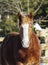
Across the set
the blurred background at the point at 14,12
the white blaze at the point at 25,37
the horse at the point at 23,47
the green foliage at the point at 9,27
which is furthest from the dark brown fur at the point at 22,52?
the blurred background at the point at 14,12

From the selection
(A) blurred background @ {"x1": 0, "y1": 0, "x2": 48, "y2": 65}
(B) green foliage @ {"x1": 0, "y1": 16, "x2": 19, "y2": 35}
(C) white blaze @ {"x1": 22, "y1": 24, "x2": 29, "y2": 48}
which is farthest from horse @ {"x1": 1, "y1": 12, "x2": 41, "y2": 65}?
(A) blurred background @ {"x1": 0, "y1": 0, "x2": 48, "y2": 65}

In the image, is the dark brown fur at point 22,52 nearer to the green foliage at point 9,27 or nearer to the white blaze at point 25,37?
the white blaze at point 25,37

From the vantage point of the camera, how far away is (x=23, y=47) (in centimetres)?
732

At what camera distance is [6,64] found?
852 centimetres

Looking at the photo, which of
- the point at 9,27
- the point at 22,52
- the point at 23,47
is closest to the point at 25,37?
the point at 23,47

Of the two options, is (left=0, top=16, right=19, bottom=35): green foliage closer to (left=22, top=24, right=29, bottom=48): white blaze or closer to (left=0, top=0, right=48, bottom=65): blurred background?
(left=0, top=0, right=48, bottom=65): blurred background

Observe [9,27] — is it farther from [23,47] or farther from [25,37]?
[25,37]

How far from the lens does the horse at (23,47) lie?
7.14 metres

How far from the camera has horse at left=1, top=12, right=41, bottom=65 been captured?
7.14 metres

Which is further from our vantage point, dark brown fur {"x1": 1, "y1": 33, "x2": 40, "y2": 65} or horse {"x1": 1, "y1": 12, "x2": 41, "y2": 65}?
dark brown fur {"x1": 1, "y1": 33, "x2": 40, "y2": 65}

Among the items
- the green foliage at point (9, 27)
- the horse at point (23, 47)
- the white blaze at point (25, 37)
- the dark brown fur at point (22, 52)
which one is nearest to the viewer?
the white blaze at point (25, 37)

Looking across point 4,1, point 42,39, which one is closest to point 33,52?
point 42,39

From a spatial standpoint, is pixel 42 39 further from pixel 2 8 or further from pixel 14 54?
pixel 2 8

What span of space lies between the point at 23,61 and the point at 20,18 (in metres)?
0.93
